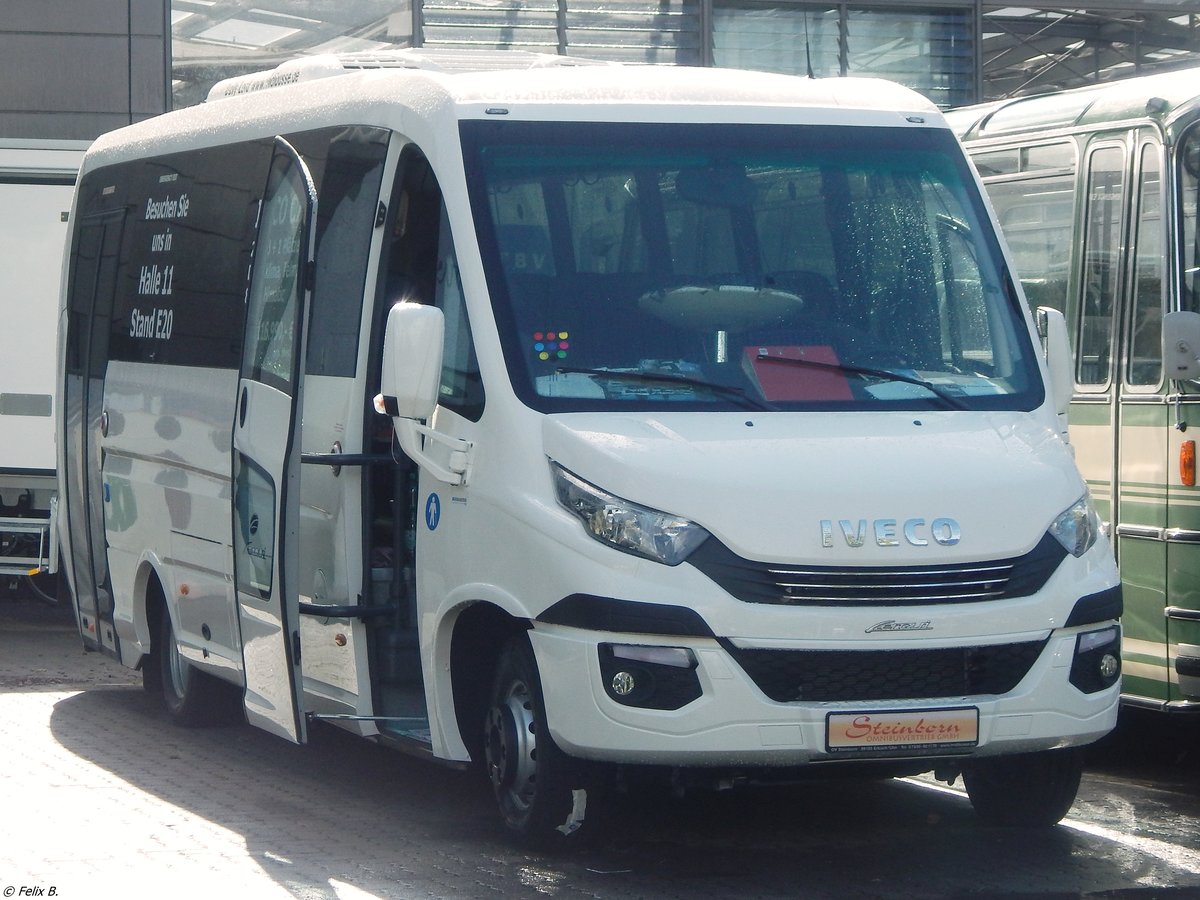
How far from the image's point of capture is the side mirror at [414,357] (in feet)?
22.5

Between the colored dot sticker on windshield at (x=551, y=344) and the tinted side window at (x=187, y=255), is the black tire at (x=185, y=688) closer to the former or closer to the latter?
the tinted side window at (x=187, y=255)

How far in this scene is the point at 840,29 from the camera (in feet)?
64.9

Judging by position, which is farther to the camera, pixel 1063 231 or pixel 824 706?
pixel 1063 231

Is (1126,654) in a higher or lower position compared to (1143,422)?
lower

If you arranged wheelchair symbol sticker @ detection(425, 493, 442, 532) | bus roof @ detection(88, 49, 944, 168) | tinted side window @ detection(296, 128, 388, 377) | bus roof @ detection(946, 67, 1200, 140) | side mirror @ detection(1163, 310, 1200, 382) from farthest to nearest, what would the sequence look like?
bus roof @ detection(946, 67, 1200, 140) → side mirror @ detection(1163, 310, 1200, 382) → tinted side window @ detection(296, 128, 388, 377) → bus roof @ detection(88, 49, 944, 168) → wheelchair symbol sticker @ detection(425, 493, 442, 532)

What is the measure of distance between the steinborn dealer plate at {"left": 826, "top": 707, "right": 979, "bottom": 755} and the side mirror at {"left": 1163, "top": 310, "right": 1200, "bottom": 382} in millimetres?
2191

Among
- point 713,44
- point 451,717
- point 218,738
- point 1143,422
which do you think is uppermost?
point 713,44

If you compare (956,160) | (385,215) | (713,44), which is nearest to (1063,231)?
(956,160)

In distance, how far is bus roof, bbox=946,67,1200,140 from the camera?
8.79 m

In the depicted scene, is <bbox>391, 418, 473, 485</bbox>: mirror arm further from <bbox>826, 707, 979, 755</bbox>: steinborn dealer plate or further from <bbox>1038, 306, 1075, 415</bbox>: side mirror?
<bbox>1038, 306, 1075, 415</bbox>: side mirror

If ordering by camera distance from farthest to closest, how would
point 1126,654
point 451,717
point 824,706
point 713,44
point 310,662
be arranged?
point 713,44
point 1126,654
point 310,662
point 451,717
point 824,706

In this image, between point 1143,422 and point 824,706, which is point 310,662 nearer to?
point 824,706

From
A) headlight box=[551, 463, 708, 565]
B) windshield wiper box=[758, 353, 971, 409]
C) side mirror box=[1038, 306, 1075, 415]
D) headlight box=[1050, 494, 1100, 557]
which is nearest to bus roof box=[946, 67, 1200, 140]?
side mirror box=[1038, 306, 1075, 415]

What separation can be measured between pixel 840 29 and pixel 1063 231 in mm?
10774
